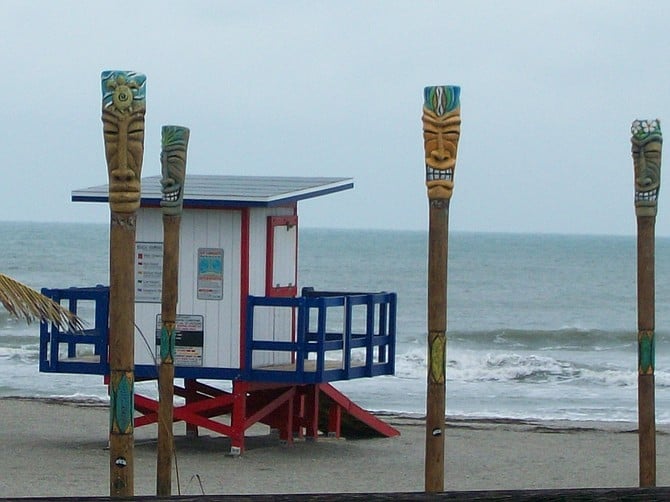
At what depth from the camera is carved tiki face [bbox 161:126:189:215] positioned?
31.4 ft

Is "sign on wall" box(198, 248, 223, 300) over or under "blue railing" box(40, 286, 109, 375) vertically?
over

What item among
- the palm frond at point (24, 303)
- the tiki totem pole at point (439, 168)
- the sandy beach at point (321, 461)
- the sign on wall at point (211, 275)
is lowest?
the sandy beach at point (321, 461)

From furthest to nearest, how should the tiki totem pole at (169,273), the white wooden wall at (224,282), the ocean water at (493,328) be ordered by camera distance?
the ocean water at (493,328) → the white wooden wall at (224,282) → the tiki totem pole at (169,273)

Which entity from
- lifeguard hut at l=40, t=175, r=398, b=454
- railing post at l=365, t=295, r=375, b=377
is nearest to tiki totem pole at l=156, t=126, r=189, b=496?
lifeguard hut at l=40, t=175, r=398, b=454

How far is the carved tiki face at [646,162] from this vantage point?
363 inches

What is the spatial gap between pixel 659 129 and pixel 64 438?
886cm

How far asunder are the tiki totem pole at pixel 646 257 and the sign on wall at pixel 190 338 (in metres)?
5.03

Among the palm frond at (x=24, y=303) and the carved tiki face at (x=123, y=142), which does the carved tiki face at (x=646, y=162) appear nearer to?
the carved tiki face at (x=123, y=142)

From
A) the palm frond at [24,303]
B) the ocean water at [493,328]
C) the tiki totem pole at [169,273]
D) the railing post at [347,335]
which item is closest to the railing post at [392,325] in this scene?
the railing post at [347,335]

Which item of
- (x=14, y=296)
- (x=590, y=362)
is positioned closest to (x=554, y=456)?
(x=14, y=296)

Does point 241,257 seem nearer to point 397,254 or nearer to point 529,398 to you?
point 529,398

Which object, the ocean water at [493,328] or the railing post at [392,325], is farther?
the ocean water at [493,328]

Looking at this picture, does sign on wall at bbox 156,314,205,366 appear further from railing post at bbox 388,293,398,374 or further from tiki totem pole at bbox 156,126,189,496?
tiki totem pole at bbox 156,126,189,496

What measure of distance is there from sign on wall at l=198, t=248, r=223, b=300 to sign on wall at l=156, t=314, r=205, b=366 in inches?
9.9
